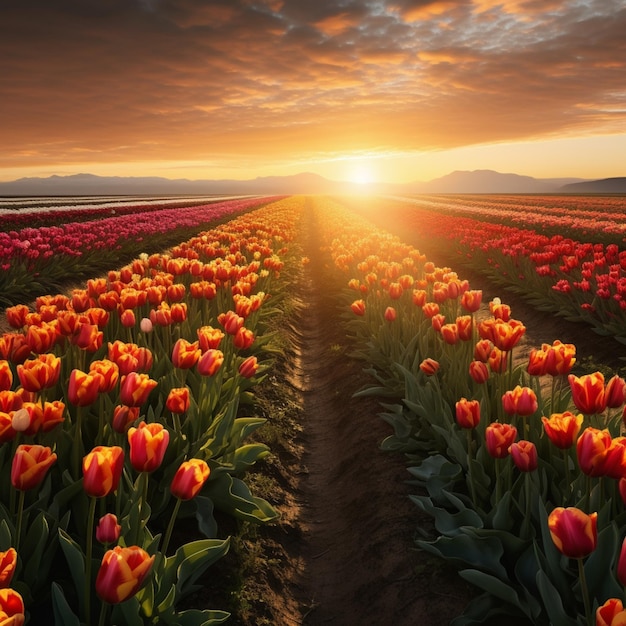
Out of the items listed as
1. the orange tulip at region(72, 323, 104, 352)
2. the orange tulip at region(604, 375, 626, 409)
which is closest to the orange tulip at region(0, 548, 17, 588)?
the orange tulip at region(72, 323, 104, 352)

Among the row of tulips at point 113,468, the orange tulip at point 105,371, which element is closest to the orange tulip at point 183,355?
the row of tulips at point 113,468

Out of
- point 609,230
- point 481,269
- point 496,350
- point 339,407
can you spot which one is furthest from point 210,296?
point 609,230

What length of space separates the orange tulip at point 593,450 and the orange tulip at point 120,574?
1.65m

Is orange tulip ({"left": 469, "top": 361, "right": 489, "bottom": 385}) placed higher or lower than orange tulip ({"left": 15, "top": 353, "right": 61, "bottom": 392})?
lower

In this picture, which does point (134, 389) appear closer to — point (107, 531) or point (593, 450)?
point (107, 531)

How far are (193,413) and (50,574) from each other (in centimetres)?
128

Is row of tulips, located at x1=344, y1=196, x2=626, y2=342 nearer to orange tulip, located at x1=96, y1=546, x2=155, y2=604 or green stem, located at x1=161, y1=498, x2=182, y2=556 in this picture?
green stem, located at x1=161, y1=498, x2=182, y2=556

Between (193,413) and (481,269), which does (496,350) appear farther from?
(481,269)

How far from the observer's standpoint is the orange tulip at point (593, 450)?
211 cm

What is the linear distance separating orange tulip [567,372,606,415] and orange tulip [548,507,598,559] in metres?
0.82

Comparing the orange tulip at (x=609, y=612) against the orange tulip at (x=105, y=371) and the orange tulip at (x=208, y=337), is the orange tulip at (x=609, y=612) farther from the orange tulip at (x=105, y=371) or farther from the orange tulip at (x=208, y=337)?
the orange tulip at (x=208, y=337)

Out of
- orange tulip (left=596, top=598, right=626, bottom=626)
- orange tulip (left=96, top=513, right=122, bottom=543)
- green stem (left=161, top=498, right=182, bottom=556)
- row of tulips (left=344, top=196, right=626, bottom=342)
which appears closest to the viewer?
orange tulip (left=596, top=598, right=626, bottom=626)

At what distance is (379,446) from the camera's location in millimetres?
4660

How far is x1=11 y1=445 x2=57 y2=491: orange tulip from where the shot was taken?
76.0 inches
